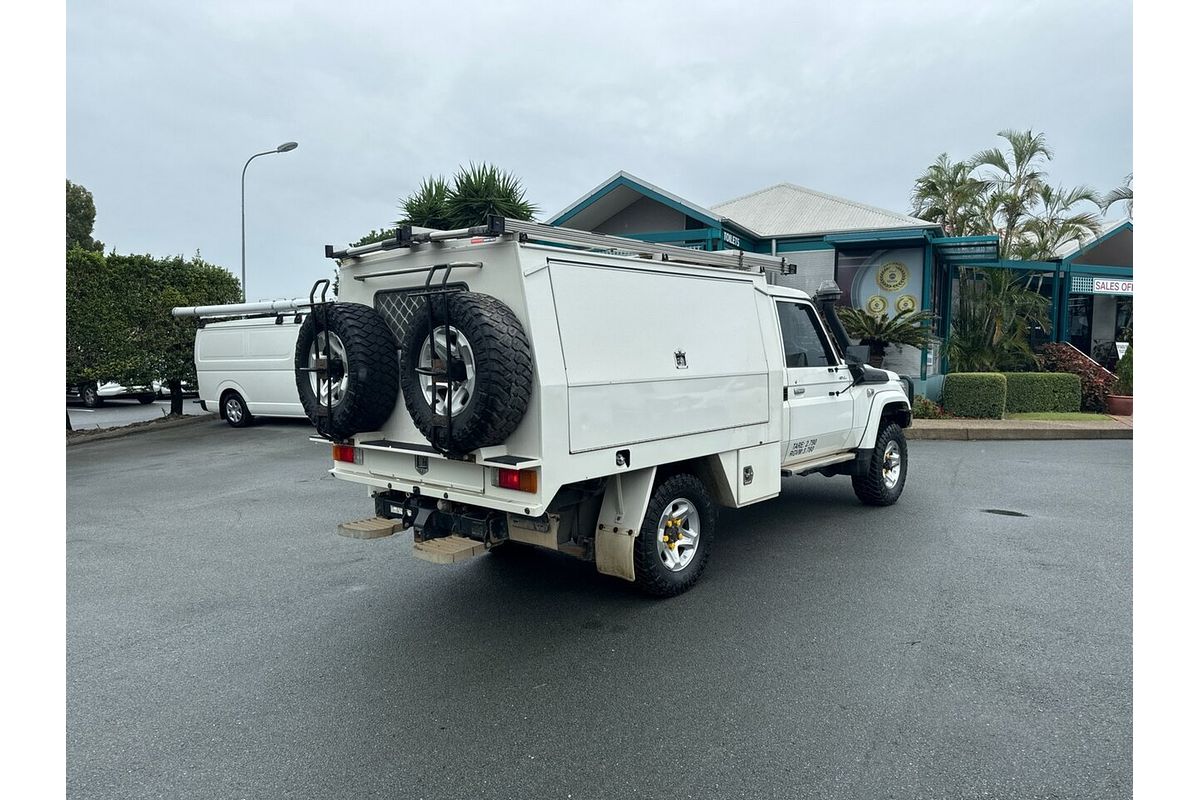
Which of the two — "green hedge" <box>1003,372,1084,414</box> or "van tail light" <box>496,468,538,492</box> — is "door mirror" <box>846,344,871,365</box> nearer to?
"van tail light" <box>496,468,538,492</box>

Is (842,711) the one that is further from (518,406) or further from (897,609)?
(518,406)

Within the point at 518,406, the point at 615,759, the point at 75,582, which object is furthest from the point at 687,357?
the point at 75,582

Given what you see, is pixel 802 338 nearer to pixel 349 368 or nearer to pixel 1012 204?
pixel 349 368

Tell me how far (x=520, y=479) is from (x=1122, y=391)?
1659 cm

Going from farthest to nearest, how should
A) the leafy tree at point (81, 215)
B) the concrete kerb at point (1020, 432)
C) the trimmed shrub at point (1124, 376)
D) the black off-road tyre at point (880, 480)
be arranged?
1. the leafy tree at point (81, 215)
2. the trimmed shrub at point (1124, 376)
3. the concrete kerb at point (1020, 432)
4. the black off-road tyre at point (880, 480)

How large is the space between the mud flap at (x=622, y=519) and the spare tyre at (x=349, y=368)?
155 centimetres

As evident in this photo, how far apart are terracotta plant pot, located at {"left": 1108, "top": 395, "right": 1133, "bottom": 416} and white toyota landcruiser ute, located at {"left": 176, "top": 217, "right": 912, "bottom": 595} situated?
1311 cm

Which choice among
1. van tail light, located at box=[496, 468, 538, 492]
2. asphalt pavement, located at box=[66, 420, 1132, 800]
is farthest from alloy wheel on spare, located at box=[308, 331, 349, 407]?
asphalt pavement, located at box=[66, 420, 1132, 800]

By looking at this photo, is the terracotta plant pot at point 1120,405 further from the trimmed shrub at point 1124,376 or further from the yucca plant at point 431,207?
the yucca plant at point 431,207

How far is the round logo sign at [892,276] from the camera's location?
16750mm

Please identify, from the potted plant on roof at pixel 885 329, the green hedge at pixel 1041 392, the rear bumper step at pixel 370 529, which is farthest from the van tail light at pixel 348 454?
the green hedge at pixel 1041 392

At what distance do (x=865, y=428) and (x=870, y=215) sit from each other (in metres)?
13.4

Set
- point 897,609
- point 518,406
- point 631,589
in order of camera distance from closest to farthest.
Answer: point 518,406
point 897,609
point 631,589

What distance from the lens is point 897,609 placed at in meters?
5.04
